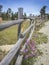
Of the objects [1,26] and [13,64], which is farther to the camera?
[13,64]

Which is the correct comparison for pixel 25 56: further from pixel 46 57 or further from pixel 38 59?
pixel 46 57

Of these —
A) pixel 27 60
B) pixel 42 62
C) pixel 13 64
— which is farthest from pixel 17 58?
pixel 42 62

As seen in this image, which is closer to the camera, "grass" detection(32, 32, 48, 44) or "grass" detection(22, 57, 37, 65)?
"grass" detection(22, 57, 37, 65)

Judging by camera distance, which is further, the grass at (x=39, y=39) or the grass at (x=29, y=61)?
the grass at (x=39, y=39)

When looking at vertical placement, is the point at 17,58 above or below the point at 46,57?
above

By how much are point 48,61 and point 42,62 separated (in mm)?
172

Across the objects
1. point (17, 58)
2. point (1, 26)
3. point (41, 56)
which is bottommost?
point (41, 56)

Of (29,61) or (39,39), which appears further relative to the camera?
(39,39)

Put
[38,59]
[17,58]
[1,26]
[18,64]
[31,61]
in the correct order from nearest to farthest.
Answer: [1,26] → [18,64] → [17,58] → [31,61] → [38,59]

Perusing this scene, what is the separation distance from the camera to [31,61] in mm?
4594

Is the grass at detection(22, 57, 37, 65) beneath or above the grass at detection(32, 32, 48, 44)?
above

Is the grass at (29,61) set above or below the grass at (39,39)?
above

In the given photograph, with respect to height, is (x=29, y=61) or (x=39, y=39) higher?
(x=29, y=61)

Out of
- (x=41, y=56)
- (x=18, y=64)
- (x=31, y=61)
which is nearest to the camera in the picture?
(x=18, y=64)
